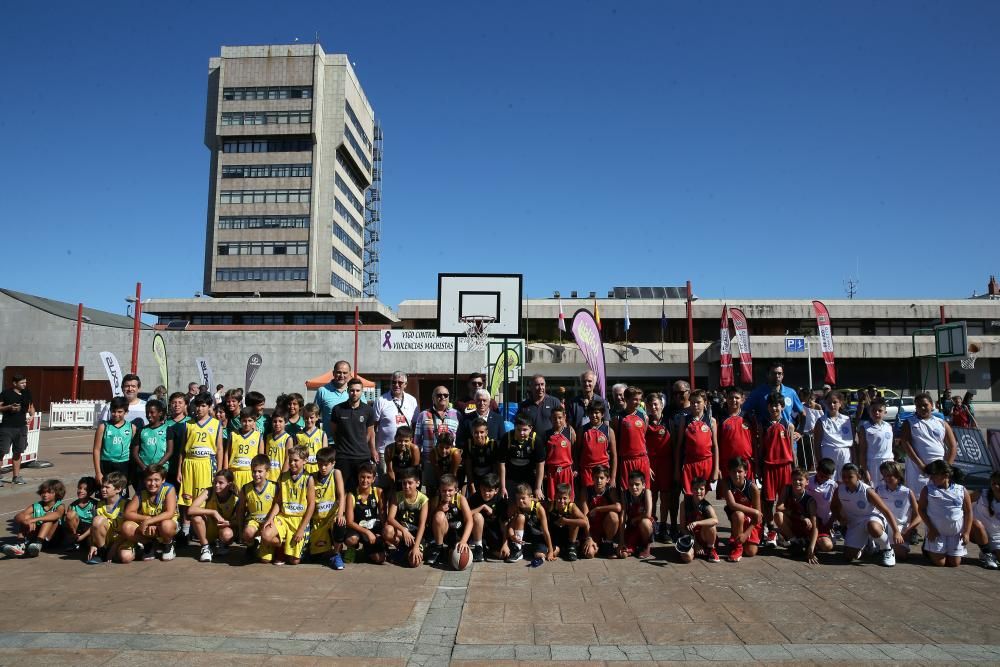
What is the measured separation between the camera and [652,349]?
39.5 metres

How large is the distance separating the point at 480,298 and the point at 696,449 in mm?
5116

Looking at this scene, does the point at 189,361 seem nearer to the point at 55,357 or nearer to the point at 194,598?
the point at 55,357

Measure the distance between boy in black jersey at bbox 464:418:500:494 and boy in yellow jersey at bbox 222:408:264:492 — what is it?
7.99ft

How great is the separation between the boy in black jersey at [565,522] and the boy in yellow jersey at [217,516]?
10.8 ft

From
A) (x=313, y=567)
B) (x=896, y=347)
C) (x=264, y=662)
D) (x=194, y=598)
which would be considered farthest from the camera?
(x=896, y=347)

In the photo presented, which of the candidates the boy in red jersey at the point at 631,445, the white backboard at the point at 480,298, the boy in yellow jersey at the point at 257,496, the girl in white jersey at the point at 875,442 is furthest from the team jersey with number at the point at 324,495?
the girl in white jersey at the point at 875,442

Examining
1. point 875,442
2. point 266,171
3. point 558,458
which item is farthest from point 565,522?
point 266,171

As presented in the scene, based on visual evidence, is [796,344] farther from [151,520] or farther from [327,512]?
[151,520]

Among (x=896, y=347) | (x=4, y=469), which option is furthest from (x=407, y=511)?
(x=896, y=347)

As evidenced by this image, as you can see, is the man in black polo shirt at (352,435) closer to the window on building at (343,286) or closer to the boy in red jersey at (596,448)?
the boy in red jersey at (596,448)

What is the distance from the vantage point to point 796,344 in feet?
127

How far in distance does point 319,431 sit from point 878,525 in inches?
232

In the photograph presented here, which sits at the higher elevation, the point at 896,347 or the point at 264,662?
the point at 896,347

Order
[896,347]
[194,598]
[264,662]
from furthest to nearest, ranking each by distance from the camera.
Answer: [896,347] → [194,598] → [264,662]
